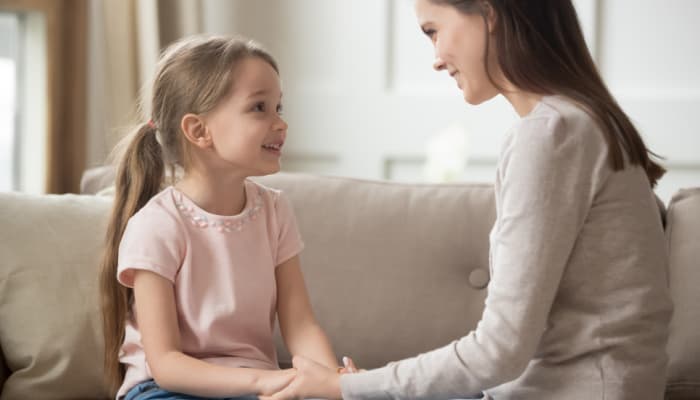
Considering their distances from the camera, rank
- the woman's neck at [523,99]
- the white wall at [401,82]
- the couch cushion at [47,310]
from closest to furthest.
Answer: the woman's neck at [523,99] → the couch cushion at [47,310] → the white wall at [401,82]

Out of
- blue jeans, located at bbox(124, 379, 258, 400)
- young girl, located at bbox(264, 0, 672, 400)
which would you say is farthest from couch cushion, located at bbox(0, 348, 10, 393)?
young girl, located at bbox(264, 0, 672, 400)

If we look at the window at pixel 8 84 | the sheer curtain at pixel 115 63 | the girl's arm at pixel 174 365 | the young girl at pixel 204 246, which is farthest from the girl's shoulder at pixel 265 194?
the window at pixel 8 84

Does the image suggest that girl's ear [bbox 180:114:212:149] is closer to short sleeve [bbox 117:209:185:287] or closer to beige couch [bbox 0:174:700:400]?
short sleeve [bbox 117:209:185:287]

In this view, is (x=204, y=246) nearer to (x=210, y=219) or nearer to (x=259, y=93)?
(x=210, y=219)

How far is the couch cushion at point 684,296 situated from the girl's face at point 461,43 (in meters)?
0.72

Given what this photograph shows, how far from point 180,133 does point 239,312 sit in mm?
306

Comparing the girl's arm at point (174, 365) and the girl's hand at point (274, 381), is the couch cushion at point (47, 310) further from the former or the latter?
the girl's hand at point (274, 381)

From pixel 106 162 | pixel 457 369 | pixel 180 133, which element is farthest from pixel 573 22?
pixel 106 162

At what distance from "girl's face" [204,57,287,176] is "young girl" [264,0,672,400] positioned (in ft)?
1.09

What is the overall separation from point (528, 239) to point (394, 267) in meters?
0.77

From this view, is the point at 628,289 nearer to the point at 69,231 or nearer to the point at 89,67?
the point at 69,231

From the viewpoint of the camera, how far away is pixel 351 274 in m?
1.95

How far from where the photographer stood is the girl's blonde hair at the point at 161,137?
5.02ft

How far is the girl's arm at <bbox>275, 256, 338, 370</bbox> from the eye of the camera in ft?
5.29
